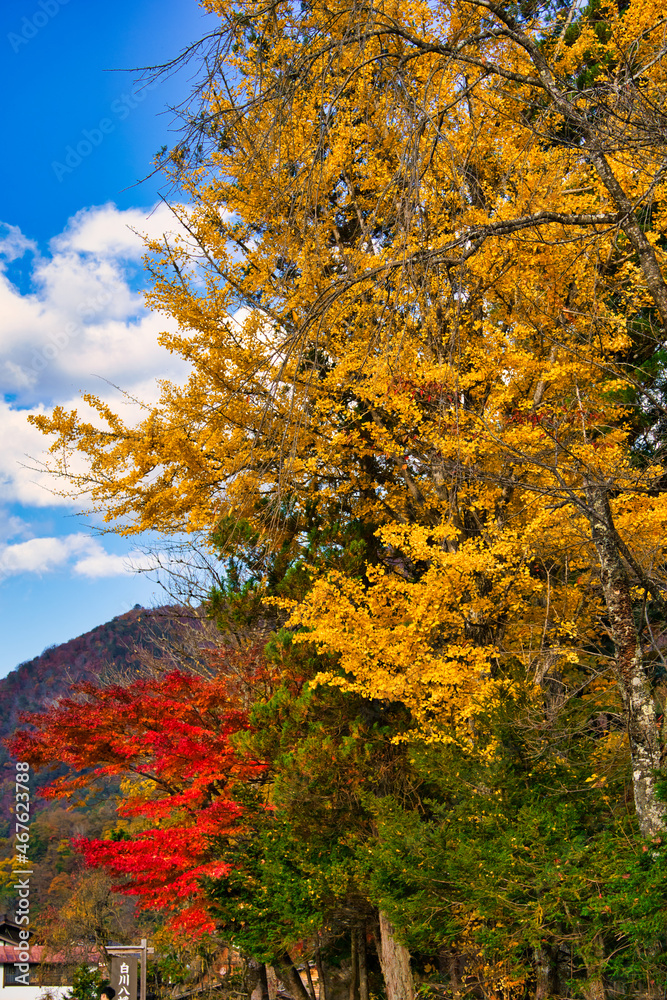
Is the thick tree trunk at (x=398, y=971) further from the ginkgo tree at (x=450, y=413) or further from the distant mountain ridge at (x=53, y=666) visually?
the distant mountain ridge at (x=53, y=666)

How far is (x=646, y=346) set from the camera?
8.25 m

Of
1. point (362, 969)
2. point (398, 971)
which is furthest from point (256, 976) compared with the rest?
point (398, 971)

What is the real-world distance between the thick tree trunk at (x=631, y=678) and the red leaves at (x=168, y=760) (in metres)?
5.33

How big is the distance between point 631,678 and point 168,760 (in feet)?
21.6

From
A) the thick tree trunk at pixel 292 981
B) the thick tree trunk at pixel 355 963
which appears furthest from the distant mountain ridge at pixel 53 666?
the thick tree trunk at pixel 355 963

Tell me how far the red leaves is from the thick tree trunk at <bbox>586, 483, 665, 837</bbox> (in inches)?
210

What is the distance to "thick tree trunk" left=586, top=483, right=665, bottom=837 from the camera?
11.4ft

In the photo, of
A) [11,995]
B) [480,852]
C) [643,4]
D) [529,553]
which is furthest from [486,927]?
[11,995]

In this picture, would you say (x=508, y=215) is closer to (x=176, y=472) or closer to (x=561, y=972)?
(x=176, y=472)

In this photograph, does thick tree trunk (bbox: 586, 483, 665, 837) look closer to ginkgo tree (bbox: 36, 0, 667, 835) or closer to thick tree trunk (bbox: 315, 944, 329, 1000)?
ginkgo tree (bbox: 36, 0, 667, 835)

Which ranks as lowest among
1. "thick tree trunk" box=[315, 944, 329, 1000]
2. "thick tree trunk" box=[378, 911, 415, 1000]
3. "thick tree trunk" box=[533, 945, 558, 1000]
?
"thick tree trunk" box=[315, 944, 329, 1000]

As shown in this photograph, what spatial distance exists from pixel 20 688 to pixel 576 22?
56.9 m

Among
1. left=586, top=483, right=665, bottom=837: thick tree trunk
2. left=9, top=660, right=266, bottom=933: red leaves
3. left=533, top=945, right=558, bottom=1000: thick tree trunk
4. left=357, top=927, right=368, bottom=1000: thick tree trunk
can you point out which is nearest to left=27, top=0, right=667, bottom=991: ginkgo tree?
left=586, top=483, right=665, bottom=837: thick tree trunk

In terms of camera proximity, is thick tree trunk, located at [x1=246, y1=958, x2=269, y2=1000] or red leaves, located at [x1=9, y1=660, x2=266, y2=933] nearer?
red leaves, located at [x1=9, y1=660, x2=266, y2=933]
